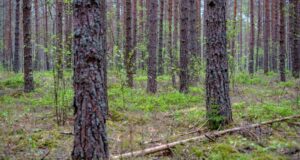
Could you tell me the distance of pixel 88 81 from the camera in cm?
452

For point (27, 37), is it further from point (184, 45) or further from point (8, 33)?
point (8, 33)

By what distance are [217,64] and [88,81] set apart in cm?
344

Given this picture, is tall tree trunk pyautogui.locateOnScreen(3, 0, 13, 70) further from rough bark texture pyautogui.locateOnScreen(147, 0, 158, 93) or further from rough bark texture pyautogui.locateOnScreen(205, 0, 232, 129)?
rough bark texture pyautogui.locateOnScreen(205, 0, 232, 129)

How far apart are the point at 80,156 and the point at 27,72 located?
28.5ft

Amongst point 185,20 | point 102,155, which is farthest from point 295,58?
point 102,155

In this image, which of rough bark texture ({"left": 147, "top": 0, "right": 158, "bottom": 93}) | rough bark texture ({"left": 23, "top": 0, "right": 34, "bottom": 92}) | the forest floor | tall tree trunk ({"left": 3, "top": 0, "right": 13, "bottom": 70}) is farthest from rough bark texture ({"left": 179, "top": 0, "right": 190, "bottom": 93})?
tall tree trunk ({"left": 3, "top": 0, "right": 13, "bottom": 70})

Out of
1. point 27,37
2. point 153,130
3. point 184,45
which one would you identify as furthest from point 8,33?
point 153,130

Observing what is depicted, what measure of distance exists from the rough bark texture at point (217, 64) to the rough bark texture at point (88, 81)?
318cm

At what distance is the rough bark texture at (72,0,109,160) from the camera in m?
4.52

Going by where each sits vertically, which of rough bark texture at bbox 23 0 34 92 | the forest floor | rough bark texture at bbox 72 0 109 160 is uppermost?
rough bark texture at bbox 23 0 34 92

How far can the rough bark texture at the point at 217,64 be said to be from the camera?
7.04m

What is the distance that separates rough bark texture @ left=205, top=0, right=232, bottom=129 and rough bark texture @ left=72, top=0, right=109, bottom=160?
3182 mm

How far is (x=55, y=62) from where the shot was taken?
800cm

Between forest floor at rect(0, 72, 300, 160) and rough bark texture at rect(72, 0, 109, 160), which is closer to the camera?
rough bark texture at rect(72, 0, 109, 160)
